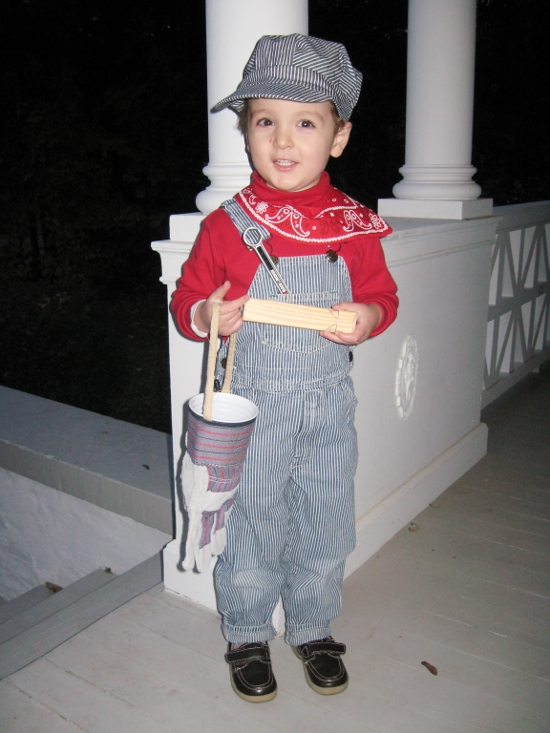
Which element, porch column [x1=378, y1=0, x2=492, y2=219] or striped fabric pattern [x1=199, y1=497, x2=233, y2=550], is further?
porch column [x1=378, y1=0, x2=492, y2=219]

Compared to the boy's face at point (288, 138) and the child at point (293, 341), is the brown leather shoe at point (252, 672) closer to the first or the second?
the child at point (293, 341)

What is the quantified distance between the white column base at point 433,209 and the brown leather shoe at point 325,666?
196 cm

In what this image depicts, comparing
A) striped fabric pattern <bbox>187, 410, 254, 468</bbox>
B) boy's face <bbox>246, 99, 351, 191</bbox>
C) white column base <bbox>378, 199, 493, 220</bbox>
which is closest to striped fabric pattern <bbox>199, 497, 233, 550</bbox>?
striped fabric pattern <bbox>187, 410, 254, 468</bbox>

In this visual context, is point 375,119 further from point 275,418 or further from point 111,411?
point 275,418

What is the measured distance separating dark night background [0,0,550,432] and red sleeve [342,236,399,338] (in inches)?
265

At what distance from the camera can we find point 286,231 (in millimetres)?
1626

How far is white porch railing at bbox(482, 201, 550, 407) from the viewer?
3.95 metres

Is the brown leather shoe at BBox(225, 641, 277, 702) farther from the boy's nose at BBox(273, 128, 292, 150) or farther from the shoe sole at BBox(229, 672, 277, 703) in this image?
the boy's nose at BBox(273, 128, 292, 150)

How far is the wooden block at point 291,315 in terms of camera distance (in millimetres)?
1491

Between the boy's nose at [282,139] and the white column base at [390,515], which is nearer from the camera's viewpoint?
the boy's nose at [282,139]

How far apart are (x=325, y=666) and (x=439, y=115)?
2.49m

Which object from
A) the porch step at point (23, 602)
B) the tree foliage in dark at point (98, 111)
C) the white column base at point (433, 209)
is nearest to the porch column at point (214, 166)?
the porch step at point (23, 602)

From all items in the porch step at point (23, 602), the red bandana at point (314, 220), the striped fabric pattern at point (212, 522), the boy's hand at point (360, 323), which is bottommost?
the porch step at point (23, 602)

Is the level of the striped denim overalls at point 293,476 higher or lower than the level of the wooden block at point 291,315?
lower
